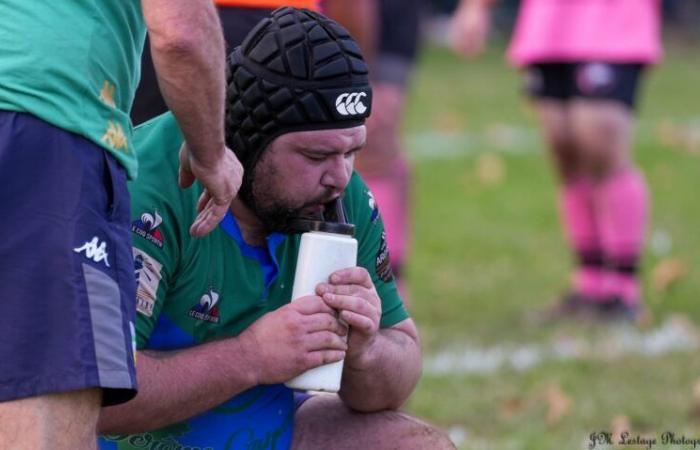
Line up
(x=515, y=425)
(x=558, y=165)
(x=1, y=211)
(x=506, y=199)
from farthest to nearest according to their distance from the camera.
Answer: (x=506, y=199), (x=558, y=165), (x=515, y=425), (x=1, y=211)

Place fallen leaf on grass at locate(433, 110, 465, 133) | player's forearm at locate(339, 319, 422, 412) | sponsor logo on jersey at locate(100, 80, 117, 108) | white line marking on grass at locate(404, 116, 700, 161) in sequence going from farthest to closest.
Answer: fallen leaf on grass at locate(433, 110, 465, 133) < white line marking on grass at locate(404, 116, 700, 161) < player's forearm at locate(339, 319, 422, 412) < sponsor logo on jersey at locate(100, 80, 117, 108)

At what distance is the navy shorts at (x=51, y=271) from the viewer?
242 cm

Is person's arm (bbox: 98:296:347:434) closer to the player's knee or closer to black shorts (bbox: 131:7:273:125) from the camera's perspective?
the player's knee

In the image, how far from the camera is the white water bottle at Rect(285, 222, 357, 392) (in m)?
2.92

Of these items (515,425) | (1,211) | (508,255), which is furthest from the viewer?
(508,255)

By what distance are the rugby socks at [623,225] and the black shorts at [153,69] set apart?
2.94 metres

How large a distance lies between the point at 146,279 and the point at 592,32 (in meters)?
4.30

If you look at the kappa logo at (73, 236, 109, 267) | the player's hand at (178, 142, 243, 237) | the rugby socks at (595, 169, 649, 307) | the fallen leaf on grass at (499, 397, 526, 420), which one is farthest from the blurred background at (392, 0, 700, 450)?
the kappa logo at (73, 236, 109, 267)

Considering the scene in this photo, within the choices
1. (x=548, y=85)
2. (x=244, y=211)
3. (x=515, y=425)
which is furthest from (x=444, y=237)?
(x=244, y=211)

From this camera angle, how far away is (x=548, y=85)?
6.94 meters

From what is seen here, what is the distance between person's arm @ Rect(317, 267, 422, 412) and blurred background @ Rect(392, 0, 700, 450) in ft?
4.88

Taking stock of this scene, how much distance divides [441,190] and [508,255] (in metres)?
2.08

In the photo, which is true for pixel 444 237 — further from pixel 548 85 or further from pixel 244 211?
pixel 244 211

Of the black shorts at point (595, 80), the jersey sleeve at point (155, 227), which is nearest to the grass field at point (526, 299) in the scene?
the black shorts at point (595, 80)
